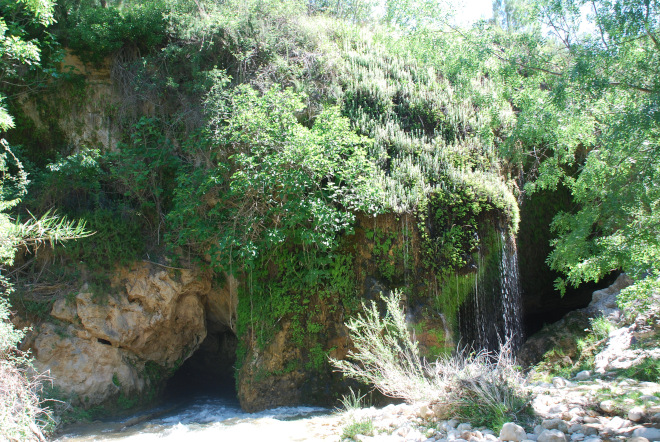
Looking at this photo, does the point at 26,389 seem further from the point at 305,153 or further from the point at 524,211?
the point at 524,211

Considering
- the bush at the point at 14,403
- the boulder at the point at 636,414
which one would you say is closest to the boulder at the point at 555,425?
the boulder at the point at 636,414

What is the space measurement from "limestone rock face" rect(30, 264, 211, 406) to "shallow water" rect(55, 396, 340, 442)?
2.43 feet

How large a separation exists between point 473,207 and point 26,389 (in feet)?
24.7

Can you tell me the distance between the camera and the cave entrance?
447 inches

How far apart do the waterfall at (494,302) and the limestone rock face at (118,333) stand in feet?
16.9

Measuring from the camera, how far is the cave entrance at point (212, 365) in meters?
11.4

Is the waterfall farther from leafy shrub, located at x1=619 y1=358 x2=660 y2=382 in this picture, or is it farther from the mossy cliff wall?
leafy shrub, located at x1=619 y1=358 x2=660 y2=382

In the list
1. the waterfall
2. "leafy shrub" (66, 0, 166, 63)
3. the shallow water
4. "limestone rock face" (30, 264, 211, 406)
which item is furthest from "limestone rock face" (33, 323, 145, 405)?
the waterfall

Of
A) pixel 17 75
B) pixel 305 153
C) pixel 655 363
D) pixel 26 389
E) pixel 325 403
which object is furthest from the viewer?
pixel 17 75

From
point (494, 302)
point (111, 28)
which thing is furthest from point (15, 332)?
point (494, 302)

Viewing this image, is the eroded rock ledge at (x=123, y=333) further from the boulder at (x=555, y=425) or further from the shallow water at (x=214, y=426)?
the boulder at (x=555, y=425)

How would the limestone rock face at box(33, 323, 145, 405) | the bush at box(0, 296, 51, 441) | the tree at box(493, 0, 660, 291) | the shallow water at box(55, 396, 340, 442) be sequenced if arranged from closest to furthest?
the tree at box(493, 0, 660, 291) → the bush at box(0, 296, 51, 441) → the shallow water at box(55, 396, 340, 442) → the limestone rock face at box(33, 323, 145, 405)

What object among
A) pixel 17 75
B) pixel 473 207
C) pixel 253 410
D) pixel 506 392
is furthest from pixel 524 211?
pixel 17 75

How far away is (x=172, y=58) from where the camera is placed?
10.2 m
